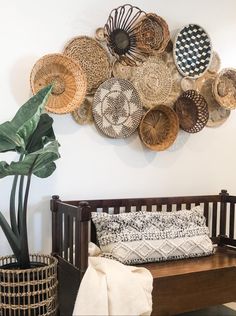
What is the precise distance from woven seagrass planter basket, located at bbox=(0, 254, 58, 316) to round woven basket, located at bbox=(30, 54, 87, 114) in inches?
37.8

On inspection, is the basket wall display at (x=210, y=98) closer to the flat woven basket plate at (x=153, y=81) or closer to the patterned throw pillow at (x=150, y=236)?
the flat woven basket plate at (x=153, y=81)

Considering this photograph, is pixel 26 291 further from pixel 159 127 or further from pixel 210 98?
pixel 210 98

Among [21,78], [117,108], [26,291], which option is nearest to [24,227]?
[26,291]

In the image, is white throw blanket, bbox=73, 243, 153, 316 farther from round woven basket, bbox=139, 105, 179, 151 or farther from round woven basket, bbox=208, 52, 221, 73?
round woven basket, bbox=208, 52, 221, 73

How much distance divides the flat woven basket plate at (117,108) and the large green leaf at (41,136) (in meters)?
0.53

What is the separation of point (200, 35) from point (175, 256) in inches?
66.9

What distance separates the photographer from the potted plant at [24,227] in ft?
5.97

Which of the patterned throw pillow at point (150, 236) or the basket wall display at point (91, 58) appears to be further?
the basket wall display at point (91, 58)

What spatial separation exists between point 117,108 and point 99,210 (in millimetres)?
718

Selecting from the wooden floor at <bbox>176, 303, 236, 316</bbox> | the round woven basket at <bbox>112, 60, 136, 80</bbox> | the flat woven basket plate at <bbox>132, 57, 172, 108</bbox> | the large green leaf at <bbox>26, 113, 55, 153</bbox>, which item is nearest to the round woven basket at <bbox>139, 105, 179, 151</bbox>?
the flat woven basket plate at <bbox>132, 57, 172, 108</bbox>

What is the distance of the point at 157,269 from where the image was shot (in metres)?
2.19

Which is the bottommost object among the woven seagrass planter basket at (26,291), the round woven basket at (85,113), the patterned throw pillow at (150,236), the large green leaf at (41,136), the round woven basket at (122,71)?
the woven seagrass planter basket at (26,291)

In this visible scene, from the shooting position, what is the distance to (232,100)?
305 cm

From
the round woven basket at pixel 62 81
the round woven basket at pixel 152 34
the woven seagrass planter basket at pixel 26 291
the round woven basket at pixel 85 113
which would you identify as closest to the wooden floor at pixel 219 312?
the woven seagrass planter basket at pixel 26 291
